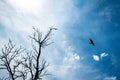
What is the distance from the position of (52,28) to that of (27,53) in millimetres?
4111

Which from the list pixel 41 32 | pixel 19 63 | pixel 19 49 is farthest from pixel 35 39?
pixel 19 63

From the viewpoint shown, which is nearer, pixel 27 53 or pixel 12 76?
pixel 12 76

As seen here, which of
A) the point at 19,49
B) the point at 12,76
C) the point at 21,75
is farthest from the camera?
the point at 19,49

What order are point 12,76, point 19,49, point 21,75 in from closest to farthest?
point 12,76
point 21,75
point 19,49

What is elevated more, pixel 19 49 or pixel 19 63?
pixel 19 49

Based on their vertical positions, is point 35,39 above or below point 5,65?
above

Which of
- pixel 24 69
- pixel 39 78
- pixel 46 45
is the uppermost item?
pixel 46 45

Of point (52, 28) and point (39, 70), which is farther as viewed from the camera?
point (52, 28)

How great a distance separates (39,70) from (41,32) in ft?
14.1

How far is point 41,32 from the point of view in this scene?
48.6ft

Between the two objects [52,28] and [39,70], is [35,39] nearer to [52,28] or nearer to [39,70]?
[52,28]

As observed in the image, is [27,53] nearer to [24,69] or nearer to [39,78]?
[24,69]

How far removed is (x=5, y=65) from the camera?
13258mm

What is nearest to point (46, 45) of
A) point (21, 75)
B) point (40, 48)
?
point (40, 48)
